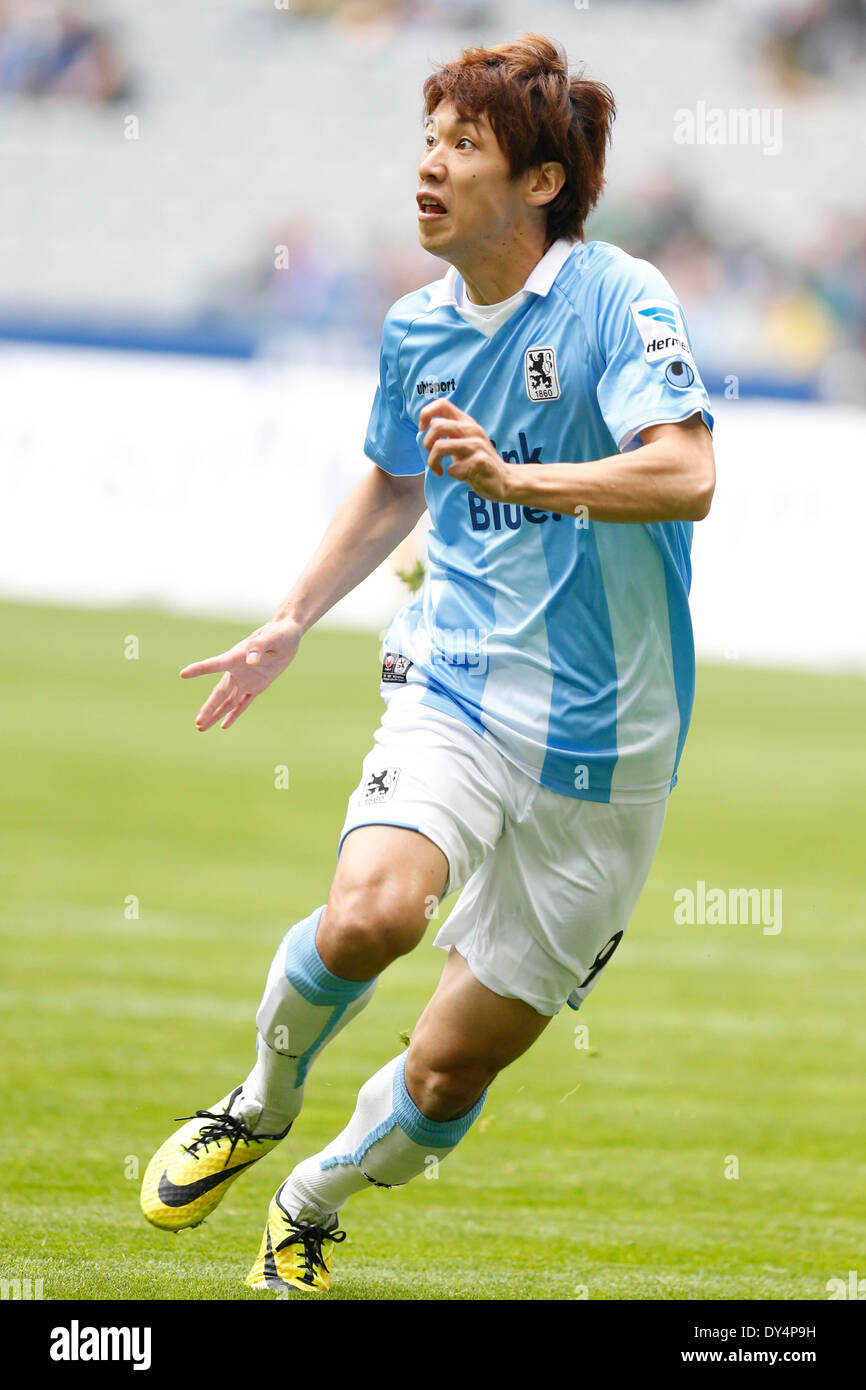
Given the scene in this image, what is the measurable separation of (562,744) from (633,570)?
39cm

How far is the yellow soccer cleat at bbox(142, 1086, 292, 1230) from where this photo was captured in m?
3.81

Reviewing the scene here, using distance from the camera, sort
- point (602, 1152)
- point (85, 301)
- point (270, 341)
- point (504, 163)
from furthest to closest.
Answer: point (85, 301) < point (270, 341) < point (602, 1152) < point (504, 163)

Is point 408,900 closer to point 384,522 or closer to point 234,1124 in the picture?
point 234,1124

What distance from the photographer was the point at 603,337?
3570mm

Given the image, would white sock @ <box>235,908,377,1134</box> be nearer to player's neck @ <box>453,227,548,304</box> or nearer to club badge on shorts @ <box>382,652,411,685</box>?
club badge on shorts @ <box>382,652,411,685</box>

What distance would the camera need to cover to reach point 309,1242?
12.7 ft

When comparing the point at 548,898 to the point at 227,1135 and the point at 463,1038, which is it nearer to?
the point at 463,1038

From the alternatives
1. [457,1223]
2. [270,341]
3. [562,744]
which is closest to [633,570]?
[562,744]

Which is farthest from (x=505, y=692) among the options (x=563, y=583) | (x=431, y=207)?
(x=431, y=207)

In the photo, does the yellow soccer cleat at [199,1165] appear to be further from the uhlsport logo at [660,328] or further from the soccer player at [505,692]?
the uhlsport logo at [660,328]

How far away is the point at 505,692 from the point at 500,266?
886 millimetres

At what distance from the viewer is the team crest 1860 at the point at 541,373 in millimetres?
3625

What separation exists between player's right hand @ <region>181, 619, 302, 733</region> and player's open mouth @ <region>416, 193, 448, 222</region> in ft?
3.05

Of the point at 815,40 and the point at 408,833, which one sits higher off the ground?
the point at 815,40
